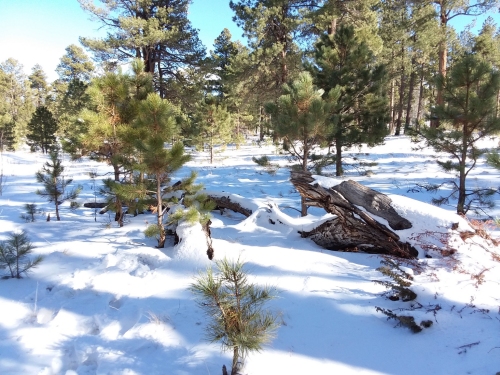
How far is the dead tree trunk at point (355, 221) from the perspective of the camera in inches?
172

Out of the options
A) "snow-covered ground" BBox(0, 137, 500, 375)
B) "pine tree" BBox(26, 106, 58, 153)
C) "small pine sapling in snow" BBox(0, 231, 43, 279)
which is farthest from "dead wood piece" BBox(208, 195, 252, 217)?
"pine tree" BBox(26, 106, 58, 153)

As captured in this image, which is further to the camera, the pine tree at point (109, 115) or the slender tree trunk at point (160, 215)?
the pine tree at point (109, 115)

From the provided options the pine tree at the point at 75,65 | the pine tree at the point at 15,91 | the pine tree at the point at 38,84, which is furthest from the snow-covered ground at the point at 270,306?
the pine tree at the point at 38,84

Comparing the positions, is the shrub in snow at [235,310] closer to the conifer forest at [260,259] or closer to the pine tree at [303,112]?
the conifer forest at [260,259]

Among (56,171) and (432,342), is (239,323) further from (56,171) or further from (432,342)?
(56,171)

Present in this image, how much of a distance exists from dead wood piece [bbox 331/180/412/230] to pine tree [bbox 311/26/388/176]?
175 inches

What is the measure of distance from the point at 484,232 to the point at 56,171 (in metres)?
7.74

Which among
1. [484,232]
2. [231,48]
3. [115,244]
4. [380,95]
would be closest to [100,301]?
[115,244]

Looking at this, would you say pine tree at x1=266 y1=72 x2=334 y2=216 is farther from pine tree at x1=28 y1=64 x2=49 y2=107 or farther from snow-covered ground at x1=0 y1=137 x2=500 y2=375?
pine tree at x1=28 y1=64 x2=49 y2=107

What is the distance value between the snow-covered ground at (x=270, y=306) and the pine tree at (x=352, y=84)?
222 inches

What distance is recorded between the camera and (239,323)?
2.00 m

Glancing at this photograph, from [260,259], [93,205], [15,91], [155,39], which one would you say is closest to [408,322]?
[260,259]

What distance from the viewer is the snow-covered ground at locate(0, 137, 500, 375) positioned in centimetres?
239

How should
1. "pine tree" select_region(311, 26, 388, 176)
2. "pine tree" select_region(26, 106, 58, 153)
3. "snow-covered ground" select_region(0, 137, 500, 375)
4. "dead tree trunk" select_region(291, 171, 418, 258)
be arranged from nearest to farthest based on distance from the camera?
"snow-covered ground" select_region(0, 137, 500, 375)
"dead tree trunk" select_region(291, 171, 418, 258)
"pine tree" select_region(311, 26, 388, 176)
"pine tree" select_region(26, 106, 58, 153)
